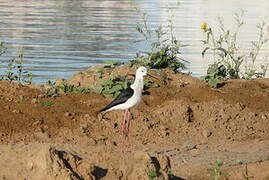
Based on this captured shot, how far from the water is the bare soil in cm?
575

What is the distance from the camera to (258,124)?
11.0 metres

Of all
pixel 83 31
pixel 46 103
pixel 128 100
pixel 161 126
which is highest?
pixel 83 31

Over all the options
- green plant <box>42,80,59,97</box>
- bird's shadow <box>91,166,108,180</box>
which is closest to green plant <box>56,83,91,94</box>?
green plant <box>42,80,59,97</box>

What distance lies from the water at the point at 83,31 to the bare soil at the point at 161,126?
5.75m

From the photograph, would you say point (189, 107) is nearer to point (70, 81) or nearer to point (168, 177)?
point (70, 81)

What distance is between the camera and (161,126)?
10336 mm

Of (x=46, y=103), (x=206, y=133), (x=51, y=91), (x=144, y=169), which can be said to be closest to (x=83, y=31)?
(x=51, y=91)

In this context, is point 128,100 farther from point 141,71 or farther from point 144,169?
point 144,169

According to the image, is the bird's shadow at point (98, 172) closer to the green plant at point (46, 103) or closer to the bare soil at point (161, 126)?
the bare soil at point (161, 126)

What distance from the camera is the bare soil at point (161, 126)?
27.4ft

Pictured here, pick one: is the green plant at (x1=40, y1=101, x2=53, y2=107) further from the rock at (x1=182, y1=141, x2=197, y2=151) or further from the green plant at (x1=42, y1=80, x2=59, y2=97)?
the rock at (x1=182, y1=141, x2=197, y2=151)

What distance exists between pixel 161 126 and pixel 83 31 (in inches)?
660

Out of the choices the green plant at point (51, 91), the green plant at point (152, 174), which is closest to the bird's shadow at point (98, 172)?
the green plant at point (152, 174)

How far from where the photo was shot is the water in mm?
19844
